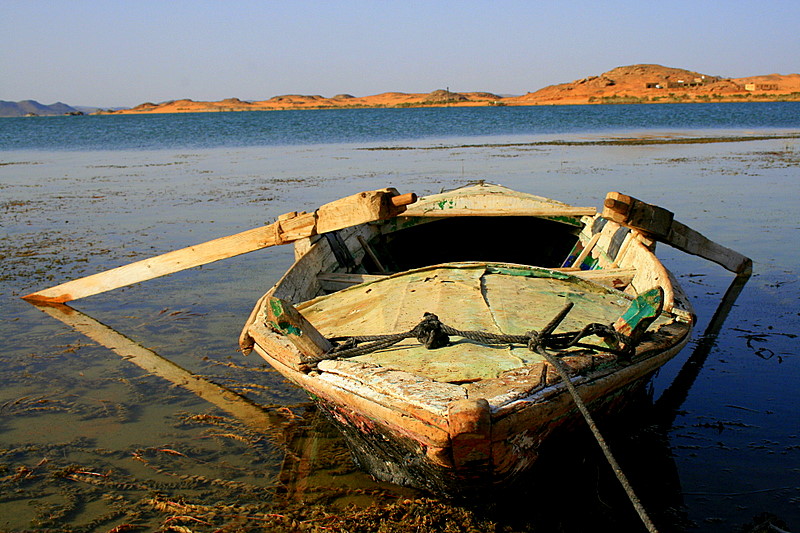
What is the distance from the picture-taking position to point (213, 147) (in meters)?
28.5

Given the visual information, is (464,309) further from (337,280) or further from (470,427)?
(337,280)

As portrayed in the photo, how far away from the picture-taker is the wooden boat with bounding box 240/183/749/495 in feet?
8.26

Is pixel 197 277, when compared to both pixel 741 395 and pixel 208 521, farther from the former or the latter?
pixel 741 395

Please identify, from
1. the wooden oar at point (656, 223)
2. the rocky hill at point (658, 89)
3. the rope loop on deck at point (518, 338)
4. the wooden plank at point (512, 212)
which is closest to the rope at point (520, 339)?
the rope loop on deck at point (518, 338)

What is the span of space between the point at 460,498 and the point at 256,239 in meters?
2.91

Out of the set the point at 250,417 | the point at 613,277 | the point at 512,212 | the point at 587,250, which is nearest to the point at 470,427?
the point at 250,417

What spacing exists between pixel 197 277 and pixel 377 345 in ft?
16.0

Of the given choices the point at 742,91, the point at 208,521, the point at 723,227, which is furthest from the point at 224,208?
the point at 742,91

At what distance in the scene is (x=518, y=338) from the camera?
2938 mm

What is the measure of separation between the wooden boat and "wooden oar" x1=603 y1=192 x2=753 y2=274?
1 cm

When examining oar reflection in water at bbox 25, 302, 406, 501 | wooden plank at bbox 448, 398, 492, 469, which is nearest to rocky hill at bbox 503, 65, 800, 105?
oar reflection in water at bbox 25, 302, 406, 501

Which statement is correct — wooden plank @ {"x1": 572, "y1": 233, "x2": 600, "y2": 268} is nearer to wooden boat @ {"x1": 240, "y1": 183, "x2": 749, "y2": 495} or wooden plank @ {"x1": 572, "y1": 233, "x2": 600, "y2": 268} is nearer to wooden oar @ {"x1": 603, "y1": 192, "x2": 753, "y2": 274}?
wooden boat @ {"x1": 240, "y1": 183, "x2": 749, "y2": 495}

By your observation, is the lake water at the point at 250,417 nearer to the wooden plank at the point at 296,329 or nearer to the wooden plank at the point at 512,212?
the wooden plank at the point at 296,329

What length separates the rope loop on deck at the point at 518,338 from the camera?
2842mm
